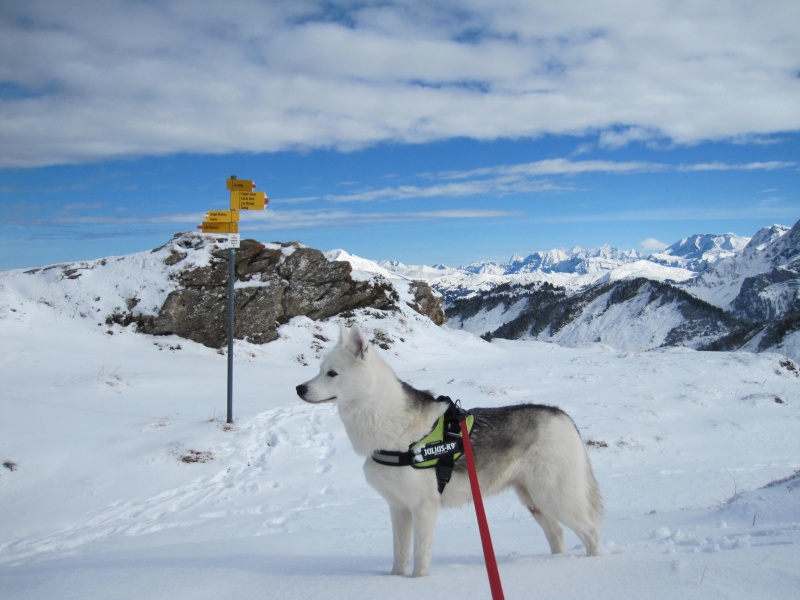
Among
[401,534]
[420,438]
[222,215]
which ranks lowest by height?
[401,534]

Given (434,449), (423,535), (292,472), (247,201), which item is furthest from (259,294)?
(423,535)

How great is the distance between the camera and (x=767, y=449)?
11.6m

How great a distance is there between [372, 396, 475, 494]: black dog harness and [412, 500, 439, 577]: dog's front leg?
0.19m

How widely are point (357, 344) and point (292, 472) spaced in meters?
6.35

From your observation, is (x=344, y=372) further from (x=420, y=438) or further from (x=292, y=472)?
(x=292, y=472)

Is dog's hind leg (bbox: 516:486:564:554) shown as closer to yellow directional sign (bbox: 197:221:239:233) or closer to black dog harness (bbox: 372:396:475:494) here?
black dog harness (bbox: 372:396:475:494)

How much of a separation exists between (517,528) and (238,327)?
15.2 metres

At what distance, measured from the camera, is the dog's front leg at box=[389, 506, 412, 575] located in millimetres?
4250

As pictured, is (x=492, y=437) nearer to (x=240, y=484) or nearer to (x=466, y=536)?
(x=466, y=536)

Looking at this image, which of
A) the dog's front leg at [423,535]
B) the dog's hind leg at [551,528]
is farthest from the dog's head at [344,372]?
the dog's hind leg at [551,528]

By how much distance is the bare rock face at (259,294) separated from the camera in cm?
1873

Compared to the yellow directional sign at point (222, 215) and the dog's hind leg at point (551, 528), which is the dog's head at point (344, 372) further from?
the yellow directional sign at point (222, 215)

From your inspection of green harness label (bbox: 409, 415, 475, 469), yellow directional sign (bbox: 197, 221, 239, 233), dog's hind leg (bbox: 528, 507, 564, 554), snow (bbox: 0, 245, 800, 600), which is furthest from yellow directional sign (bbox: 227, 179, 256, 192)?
dog's hind leg (bbox: 528, 507, 564, 554)

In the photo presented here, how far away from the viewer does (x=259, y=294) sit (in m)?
20.5
